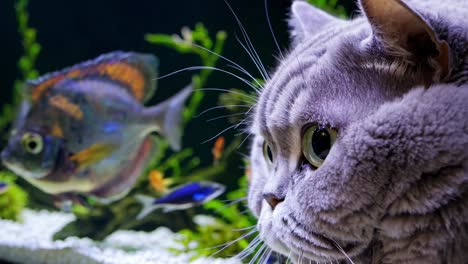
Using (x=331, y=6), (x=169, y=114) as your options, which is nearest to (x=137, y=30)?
(x=169, y=114)

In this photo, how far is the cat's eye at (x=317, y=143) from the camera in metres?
0.75

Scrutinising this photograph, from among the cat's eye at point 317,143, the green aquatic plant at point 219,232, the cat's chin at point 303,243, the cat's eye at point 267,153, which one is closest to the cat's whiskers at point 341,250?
the cat's chin at point 303,243

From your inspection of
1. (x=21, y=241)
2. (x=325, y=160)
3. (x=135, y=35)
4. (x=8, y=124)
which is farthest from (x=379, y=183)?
(x=8, y=124)

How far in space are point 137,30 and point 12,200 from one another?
1.21 metres

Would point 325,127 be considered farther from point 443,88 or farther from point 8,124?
point 8,124

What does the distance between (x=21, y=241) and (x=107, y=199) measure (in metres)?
0.42

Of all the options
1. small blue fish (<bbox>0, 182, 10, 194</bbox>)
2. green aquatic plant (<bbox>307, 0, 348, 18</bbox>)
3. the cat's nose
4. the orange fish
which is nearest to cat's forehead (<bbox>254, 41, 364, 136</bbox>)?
the cat's nose

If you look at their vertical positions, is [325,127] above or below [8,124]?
below

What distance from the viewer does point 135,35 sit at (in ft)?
7.88

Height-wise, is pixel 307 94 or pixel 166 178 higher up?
pixel 166 178

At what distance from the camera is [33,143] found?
6.96 feet

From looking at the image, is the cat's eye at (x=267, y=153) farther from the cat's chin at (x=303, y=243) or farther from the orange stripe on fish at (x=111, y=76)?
the orange stripe on fish at (x=111, y=76)

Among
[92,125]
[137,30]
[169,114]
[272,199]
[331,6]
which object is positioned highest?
[137,30]

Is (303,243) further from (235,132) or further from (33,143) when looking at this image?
(33,143)
